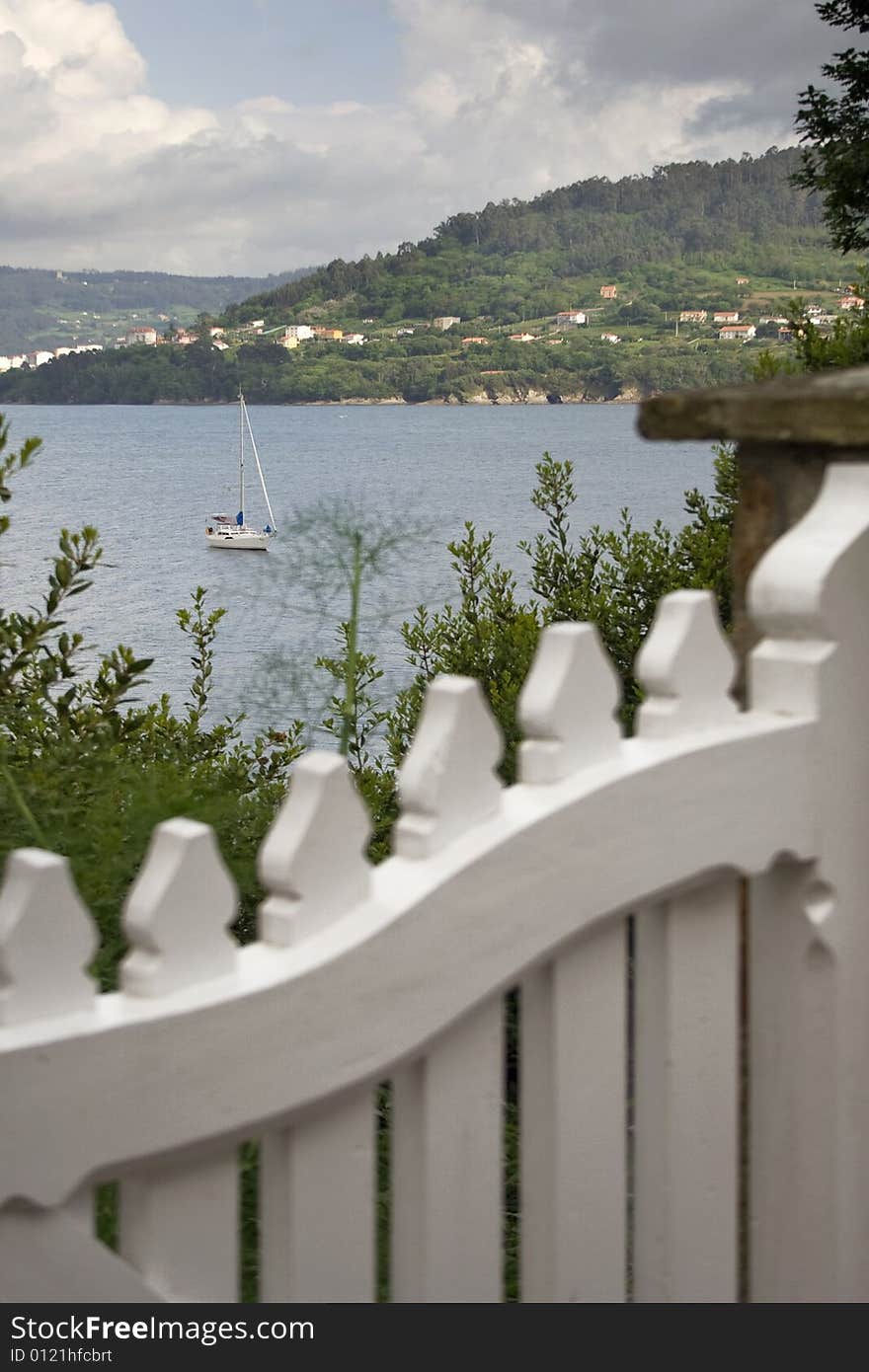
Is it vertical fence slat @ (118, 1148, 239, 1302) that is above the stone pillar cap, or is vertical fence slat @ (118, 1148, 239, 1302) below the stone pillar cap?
below

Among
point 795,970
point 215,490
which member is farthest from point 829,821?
point 215,490

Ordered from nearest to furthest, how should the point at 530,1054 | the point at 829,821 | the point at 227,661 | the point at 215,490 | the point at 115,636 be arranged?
the point at 530,1054 < the point at 829,821 < the point at 227,661 < the point at 115,636 < the point at 215,490

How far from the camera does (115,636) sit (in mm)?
25031

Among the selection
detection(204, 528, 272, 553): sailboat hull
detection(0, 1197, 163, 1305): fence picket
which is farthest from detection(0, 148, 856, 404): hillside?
detection(0, 1197, 163, 1305): fence picket

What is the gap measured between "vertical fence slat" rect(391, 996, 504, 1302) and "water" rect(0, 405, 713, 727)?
2002 millimetres

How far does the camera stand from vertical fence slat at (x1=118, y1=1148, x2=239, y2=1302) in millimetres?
1315

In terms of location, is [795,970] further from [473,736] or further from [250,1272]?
[250,1272]

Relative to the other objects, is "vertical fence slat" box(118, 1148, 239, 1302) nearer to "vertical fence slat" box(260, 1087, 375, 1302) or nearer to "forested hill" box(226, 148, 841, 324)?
"vertical fence slat" box(260, 1087, 375, 1302)

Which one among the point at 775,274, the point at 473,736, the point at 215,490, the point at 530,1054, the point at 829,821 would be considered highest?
the point at 775,274

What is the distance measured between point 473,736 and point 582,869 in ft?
0.66

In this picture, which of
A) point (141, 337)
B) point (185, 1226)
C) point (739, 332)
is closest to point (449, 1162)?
point (185, 1226)

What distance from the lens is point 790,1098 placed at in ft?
5.75

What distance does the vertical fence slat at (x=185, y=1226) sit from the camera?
4.32ft
